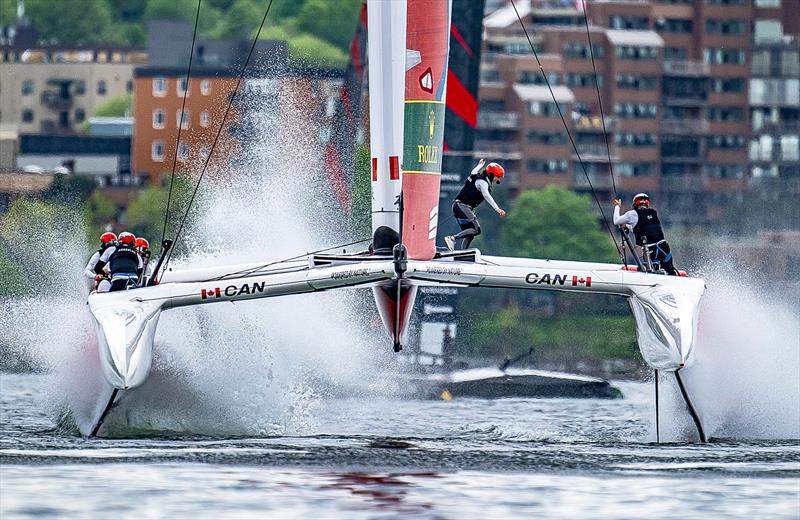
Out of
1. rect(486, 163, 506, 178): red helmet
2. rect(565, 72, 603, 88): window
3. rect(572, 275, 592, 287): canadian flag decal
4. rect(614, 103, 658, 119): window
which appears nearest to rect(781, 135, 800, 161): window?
rect(614, 103, 658, 119): window

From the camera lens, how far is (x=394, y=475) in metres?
14.8

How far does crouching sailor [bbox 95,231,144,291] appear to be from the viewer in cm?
1783

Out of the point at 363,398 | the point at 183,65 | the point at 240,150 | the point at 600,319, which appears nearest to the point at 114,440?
the point at 363,398

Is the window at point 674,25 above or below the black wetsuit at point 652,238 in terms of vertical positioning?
above

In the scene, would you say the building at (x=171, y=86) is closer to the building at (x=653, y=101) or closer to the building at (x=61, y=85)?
the building at (x=61, y=85)

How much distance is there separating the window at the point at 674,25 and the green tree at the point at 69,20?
38372mm

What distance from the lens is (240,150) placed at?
97.3ft

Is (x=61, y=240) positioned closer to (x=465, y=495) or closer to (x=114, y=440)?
(x=114, y=440)

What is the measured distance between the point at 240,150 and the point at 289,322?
8.93m

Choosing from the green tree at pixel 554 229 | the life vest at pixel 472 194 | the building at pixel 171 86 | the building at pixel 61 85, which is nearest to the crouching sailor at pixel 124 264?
the life vest at pixel 472 194

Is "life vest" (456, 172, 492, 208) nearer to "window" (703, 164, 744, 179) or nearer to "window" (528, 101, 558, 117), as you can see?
"window" (528, 101, 558, 117)

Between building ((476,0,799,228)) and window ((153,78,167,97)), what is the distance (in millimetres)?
12374

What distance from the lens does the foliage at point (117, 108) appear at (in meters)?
86.1

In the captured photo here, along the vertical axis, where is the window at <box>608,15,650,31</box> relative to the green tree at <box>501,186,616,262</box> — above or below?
above
